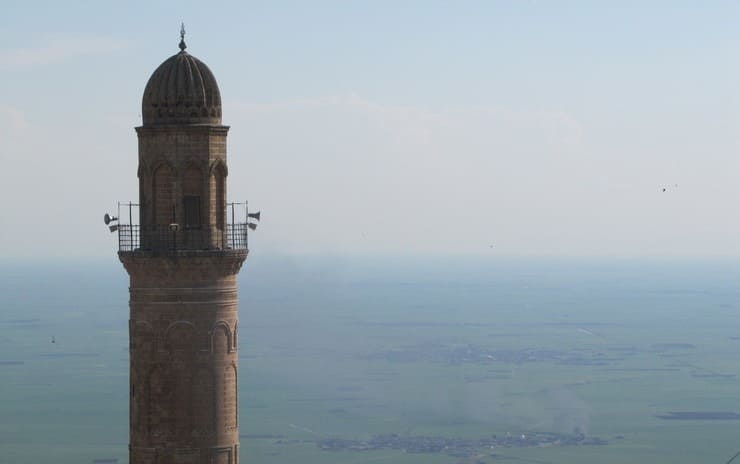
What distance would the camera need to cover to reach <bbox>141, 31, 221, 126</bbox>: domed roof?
27.8 metres

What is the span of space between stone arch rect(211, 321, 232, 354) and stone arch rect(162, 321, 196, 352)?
402 millimetres

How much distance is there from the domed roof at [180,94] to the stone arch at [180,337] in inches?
161

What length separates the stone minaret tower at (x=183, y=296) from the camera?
2805cm

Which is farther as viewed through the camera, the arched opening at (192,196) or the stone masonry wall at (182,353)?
the stone masonry wall at (182,353)

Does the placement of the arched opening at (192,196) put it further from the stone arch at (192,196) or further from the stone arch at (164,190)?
the stone arch at (164,190)

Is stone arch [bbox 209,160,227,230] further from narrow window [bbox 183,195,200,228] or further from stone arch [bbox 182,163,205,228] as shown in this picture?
narrow window [bbox 183,195,200,228]

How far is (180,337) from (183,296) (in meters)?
0.83

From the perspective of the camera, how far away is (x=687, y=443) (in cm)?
19575

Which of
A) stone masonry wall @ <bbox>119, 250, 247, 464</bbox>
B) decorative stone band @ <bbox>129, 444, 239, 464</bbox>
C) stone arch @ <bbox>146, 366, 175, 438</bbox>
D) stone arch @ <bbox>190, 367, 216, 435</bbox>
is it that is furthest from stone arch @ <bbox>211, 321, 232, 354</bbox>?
decorative stone band @ <bbox>129, 444, 239, 464</bbox>

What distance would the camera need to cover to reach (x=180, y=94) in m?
27.8

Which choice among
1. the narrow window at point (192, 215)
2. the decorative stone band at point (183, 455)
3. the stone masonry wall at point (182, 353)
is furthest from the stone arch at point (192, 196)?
the decorative stone band at point (183, 455)

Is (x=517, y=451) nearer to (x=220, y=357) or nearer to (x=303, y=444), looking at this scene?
(x=303, y=444)

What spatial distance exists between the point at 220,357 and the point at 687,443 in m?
176

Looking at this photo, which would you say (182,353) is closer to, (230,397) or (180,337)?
(180,337)
